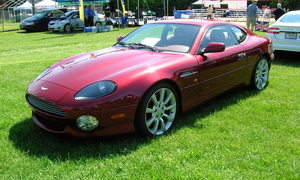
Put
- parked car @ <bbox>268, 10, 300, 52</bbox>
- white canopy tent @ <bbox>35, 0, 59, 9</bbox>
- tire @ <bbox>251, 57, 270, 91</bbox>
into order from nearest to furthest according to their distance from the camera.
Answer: tire @ <bbox>251, 57, 270, 91</bbox> < parked car @ <bbox>268, 10, 300, 52</bbox> < white canopy tent @ <bbox>35, 0, 59, 9</bbox>

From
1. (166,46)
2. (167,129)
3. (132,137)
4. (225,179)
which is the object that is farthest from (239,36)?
(225,179)

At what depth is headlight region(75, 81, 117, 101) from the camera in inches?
139

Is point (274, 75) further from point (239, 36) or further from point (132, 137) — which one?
point (132, 137)

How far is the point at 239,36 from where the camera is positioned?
5723mm

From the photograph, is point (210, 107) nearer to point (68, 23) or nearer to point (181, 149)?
point (181, 149)

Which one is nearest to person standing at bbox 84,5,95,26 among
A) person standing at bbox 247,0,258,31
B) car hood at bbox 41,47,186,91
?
person standing at bbox 247,0,258,31

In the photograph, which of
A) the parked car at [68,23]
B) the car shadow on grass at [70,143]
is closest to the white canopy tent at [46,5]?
the parked car at [68,23]

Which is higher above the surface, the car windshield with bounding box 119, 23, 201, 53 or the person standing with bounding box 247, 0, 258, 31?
the person standing with bounding box 247, 0, 258, 31

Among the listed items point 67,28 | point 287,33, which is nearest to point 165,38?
point 287,33

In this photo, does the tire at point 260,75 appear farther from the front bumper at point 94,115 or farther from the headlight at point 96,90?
the headlight at point 96,90

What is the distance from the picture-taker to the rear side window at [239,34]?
5.64 meters

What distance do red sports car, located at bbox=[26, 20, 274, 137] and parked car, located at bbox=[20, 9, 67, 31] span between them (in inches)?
764

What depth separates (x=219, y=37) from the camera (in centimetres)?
520

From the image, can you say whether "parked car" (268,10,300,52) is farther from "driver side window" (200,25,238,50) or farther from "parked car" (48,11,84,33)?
"parked car" (48,11,84,33)
